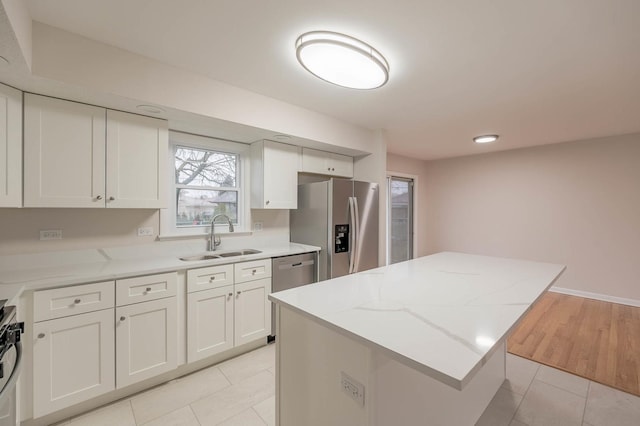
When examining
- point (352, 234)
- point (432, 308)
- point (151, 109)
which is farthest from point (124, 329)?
point (352, 234)

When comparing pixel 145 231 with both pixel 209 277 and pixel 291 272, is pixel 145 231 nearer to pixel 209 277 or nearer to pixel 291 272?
pixel 209 277

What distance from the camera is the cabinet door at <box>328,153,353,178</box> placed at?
3.61 m

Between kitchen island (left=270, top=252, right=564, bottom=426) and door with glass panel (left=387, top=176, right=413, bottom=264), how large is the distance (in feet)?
12.3

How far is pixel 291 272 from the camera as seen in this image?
285 cm

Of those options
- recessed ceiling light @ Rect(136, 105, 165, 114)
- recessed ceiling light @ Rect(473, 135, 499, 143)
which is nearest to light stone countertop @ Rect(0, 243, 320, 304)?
recessed ceiling light @ Rect(136, 105, 165, 114)

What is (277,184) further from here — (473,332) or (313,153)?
(473,332)

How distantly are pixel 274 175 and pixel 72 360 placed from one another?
7.11ft

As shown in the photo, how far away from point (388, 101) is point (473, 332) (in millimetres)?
2334

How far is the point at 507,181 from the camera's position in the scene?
15.8ft

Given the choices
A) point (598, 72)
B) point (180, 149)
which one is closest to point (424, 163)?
point (598, 72)

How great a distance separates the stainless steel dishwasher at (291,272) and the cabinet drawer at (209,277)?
0.46 meters

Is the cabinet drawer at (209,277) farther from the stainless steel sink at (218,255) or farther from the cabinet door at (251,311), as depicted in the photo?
the stainless steel sink at (218,255)

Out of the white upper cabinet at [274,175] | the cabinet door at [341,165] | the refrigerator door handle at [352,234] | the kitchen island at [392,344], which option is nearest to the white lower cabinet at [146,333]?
the kitchen island at [392,344]

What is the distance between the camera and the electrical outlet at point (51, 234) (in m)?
2.02
